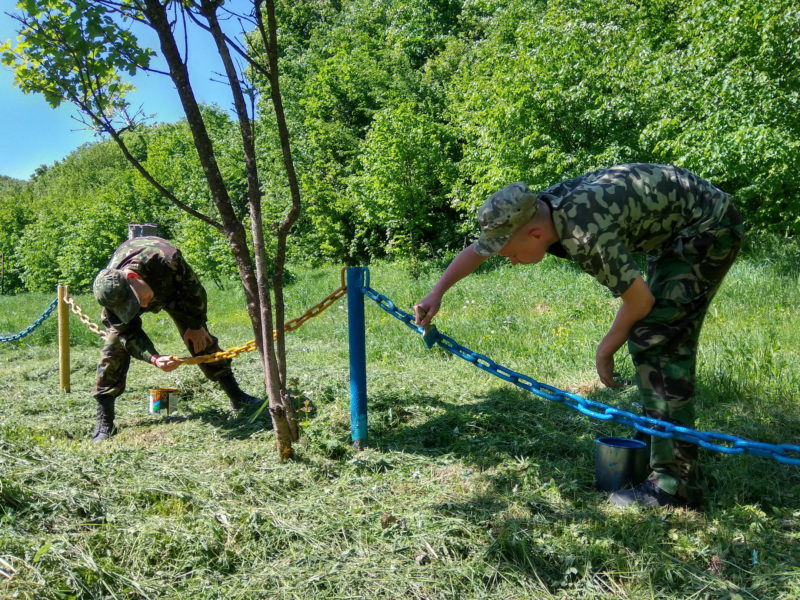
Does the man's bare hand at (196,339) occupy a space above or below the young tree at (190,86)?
below

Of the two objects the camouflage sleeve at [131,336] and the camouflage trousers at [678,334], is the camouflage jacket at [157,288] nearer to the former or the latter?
the camouflage sleeve at [131,336]

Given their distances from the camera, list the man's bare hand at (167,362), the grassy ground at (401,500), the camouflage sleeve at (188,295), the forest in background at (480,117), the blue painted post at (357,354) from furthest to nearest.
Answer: the forest in background at (480,117)
the camouflage sleeve at (188,295)
the man's bare hand at (167,362)
the blue painted post at (357,354)
the grassy ground at (401,500)

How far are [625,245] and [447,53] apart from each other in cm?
2246

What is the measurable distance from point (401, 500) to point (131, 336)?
9.43 ft

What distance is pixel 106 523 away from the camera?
2.73 m

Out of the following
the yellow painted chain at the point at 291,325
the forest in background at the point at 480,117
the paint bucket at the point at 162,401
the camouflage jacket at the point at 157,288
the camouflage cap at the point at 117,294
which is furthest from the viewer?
the forest in background at the point at 480,117

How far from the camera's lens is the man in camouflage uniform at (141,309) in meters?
4.45

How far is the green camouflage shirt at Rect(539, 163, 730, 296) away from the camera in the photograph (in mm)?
2391

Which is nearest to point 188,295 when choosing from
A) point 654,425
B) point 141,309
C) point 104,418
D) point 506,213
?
point 141,309

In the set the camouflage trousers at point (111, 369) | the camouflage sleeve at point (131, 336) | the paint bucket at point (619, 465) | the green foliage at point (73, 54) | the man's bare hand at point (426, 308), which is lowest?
the paint bucket at point (619, 465)

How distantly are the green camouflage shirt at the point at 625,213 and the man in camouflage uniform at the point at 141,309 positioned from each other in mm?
3062

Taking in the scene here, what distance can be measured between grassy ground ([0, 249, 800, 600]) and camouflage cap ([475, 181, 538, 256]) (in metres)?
1.30

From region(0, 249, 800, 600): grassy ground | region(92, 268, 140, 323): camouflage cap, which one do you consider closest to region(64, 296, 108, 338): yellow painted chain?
region(92, 268, 140, 323): camouflage cap

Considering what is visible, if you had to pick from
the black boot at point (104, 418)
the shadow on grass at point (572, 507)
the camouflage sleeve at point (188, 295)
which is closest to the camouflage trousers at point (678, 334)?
the shadow on grass at point (572, 507)
